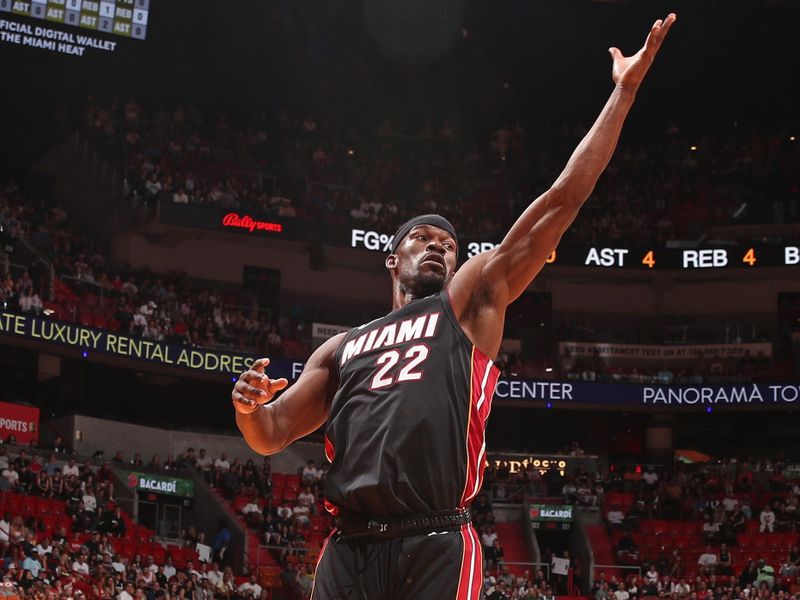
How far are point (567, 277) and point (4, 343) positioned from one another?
1690 cm

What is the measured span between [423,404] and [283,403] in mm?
721

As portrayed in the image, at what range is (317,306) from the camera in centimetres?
3516

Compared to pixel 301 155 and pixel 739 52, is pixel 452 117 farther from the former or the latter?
pixel 739 52

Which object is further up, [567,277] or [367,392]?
[567,277]

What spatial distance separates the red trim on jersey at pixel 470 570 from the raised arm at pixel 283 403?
833 mm

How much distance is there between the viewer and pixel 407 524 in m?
3.91

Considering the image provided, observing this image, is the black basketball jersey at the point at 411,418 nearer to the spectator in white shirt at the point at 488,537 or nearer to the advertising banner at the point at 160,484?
the spectator in white shirt at the point at 488,537

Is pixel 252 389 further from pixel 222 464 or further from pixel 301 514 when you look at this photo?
pixel 222 464

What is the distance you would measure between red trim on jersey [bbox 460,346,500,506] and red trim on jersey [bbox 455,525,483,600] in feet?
0.41

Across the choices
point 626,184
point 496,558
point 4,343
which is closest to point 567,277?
point 626,184

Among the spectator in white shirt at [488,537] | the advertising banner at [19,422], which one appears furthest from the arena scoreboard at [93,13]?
the spectator in white shirt at [488,537]

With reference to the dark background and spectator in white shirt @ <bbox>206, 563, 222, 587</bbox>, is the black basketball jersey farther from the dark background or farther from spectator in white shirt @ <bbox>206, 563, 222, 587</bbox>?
the dark background

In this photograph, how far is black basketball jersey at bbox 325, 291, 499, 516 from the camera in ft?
12.8

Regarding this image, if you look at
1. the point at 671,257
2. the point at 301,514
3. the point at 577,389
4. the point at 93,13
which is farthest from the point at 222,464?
the point at 671,257
